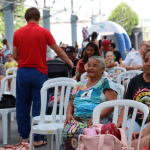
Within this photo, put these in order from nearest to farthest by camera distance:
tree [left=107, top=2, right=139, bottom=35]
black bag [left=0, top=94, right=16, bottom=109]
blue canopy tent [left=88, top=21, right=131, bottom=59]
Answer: black bag [left=0, top=94, right=16, bottom=109] < blue canopy tent [left=88, top=21, right=131, bottom=59] < tree [left=107, top=2, right=139, bottom=35]

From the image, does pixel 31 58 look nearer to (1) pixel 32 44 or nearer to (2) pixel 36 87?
(1) pixel 32 44

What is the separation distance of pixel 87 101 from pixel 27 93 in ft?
3.41

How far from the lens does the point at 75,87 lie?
9.45ft

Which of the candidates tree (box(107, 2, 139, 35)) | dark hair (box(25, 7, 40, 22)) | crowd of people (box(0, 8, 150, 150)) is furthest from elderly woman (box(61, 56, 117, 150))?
tree (box(107, 2, 139, 35))

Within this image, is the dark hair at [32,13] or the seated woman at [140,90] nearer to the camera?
the seated woman at [140,90]

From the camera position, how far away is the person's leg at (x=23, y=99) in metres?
3.38

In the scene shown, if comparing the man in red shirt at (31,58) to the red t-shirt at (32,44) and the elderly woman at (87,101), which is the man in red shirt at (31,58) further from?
the elderly woman at (87,101)

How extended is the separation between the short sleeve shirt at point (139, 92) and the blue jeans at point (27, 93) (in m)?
1.29

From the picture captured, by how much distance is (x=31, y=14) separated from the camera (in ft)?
11.3

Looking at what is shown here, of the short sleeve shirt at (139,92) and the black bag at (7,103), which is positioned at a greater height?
the short sleeve shirt at (139,92)

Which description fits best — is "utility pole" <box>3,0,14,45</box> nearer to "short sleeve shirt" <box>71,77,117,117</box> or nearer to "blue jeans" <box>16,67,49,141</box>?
"blue jeans" <box>16,67,49,141</box>

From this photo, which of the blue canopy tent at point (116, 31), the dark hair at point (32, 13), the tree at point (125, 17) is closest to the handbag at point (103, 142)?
the dark hair at point (32, 13)

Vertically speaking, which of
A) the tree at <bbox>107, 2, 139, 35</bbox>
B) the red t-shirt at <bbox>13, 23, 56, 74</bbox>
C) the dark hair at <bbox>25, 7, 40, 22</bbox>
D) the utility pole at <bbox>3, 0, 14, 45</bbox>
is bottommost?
the red t-shirt at <bbox>13, 23, 56, 74</bbox>

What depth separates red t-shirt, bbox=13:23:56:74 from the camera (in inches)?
133
